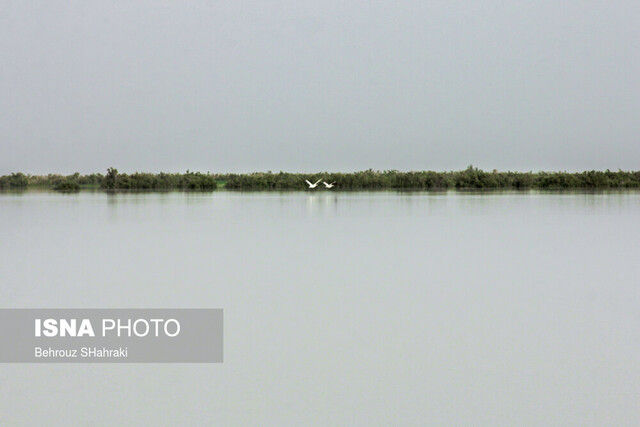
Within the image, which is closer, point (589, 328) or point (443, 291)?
point (589, 328)

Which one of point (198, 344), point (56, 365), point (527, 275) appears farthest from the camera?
point (527, 275)

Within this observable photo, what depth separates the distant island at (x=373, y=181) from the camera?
39.9 meters

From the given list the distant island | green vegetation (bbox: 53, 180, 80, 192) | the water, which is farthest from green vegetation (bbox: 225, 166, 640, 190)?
the water

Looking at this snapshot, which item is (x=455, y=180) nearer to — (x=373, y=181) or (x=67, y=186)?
(x=373, y=181)

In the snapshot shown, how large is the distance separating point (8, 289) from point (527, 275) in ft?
15.1

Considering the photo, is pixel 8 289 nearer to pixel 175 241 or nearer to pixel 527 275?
pixel 175 241

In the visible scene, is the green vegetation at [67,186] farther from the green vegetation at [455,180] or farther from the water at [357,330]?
the water at [357,330]

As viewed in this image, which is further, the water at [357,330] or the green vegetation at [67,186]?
the green vegetation at [67,186]

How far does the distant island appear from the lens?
131ft

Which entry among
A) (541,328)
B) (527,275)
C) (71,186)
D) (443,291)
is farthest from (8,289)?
(71,186)

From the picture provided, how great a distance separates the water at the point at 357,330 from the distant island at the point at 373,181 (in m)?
32.6

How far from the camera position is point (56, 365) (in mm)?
3152

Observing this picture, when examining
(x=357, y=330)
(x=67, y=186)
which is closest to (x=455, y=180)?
(x=67, y=186)

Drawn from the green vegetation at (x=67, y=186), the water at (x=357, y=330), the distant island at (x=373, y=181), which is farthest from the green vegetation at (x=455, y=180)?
the water at (x=357, y=330)
